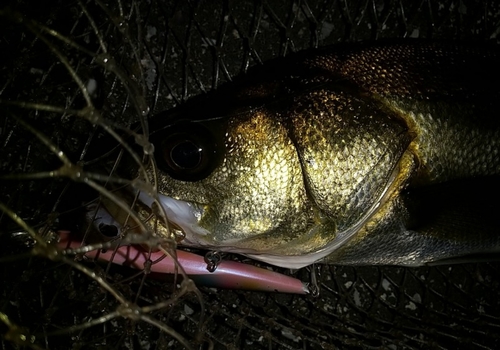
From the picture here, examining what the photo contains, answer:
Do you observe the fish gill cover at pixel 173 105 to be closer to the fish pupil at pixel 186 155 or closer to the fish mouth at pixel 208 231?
the fish mouth at pixel 208 231

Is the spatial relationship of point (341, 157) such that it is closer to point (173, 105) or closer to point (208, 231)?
point (208, 231)

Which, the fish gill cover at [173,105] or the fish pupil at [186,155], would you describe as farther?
the fish gill cover at [173,105]

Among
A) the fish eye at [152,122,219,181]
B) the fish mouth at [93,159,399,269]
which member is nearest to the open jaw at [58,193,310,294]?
the fish mouth at [93,159,399,269]

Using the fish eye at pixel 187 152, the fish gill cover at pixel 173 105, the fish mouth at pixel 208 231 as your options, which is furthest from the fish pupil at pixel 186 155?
the fish gill cover at pixel 173 105

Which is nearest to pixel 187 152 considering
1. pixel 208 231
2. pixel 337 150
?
pixel 208 231

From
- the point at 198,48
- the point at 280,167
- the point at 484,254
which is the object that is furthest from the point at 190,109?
the point at 484,254

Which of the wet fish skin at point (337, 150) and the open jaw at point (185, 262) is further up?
the wet fish skin at point (337, 150)

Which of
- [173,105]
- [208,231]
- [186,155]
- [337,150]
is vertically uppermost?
[173,105]

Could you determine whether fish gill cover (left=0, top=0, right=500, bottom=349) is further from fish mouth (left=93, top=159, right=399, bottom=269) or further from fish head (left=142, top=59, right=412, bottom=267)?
fish head (left=142, top=59, right=412, bottom=267)
